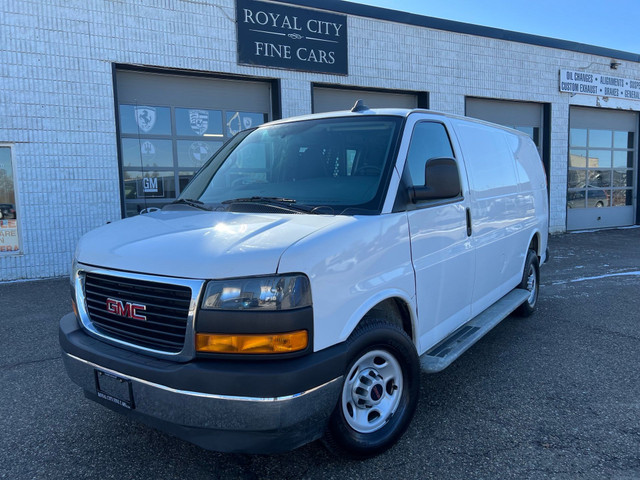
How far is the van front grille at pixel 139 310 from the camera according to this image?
2.43 metres

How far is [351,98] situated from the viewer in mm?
11141

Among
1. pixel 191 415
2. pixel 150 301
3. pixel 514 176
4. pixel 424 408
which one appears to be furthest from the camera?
pixel 514 176

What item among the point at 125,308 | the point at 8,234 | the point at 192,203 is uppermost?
the point at 192,203

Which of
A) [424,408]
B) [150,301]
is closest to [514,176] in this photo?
[424,408]

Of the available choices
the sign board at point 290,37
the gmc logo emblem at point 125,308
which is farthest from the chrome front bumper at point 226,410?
the sign board at point 290,37

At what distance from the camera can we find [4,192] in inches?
322

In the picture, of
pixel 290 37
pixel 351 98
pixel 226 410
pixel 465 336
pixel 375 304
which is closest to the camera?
pixel 226 410

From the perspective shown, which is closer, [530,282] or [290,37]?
[530,282]

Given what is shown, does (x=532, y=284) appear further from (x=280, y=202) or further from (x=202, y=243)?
(x=202, y=243)

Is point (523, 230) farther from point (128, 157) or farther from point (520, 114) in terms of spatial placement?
point (520, 114)

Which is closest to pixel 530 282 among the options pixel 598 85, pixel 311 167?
pixel 311 167

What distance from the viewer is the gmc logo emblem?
2.58m

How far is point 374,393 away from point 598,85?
50.4ft

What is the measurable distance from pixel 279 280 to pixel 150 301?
2.34ft
